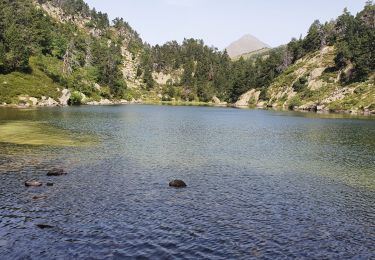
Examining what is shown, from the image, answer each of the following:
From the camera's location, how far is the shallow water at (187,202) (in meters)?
28.1

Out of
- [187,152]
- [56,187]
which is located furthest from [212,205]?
[187,152]

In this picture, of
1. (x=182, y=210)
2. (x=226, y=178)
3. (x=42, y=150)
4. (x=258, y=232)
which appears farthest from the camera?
(x=42, y=150)

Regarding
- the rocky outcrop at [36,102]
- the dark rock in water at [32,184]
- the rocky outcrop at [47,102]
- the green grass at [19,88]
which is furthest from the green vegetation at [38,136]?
the rocky outcrop at [47,102]

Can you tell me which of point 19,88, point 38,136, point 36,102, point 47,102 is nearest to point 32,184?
point 38,136

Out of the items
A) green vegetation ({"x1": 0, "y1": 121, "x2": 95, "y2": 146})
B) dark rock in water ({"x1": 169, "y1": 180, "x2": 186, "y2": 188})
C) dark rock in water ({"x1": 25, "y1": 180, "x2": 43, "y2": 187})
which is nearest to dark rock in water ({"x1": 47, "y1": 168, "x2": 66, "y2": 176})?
dark rock in water ({"x1": 25, "y1": 180, "x2": 43, "y2": 187})

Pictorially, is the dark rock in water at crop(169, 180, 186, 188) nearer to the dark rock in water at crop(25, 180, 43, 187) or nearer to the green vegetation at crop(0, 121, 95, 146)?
the dark rock in water at crop(25, 180, 43, 187)

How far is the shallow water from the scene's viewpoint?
28.1 metres

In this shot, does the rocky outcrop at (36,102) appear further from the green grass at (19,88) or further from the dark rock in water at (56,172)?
the dark rock in water at (56,172)

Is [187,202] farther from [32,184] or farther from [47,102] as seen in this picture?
[47,102]

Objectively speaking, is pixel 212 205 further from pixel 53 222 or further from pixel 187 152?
pixel 187 152

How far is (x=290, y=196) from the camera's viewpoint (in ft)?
140

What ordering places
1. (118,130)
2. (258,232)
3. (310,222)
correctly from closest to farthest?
(258,232) → (310,222) → (118,130)

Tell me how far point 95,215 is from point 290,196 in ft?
70.0

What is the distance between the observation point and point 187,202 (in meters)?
39.2
